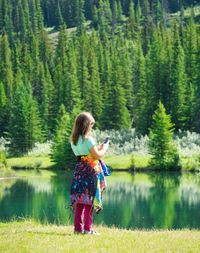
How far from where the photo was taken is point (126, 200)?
128 feet

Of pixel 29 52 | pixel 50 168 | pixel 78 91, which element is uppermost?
pixel 29 52

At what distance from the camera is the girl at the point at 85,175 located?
10852mm

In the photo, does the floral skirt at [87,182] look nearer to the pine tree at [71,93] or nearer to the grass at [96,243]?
the grass at [96,243]

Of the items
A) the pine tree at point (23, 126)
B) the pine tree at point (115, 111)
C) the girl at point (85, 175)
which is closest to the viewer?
the girl at point (85, 175)

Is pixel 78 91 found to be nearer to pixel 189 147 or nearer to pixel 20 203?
pixel 189 147

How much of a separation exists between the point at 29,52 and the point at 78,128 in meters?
124

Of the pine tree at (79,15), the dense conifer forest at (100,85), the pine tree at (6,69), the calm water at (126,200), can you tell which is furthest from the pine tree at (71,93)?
the pine tree at (79,15)

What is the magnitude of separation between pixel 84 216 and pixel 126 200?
28073 millimetres

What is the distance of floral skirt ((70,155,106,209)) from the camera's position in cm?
1108

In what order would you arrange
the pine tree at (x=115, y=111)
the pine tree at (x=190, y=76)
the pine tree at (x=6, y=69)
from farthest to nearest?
the pine tree at (x=6, y=69), the pine tree at (x=115, y=111), the pine tree at (x=190, y=76)

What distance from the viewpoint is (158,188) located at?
45188 mm

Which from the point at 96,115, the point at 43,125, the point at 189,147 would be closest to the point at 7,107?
the point at 43,125

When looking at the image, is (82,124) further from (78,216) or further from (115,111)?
(115,111)

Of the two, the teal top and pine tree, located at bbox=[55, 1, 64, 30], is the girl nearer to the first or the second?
the teal top
